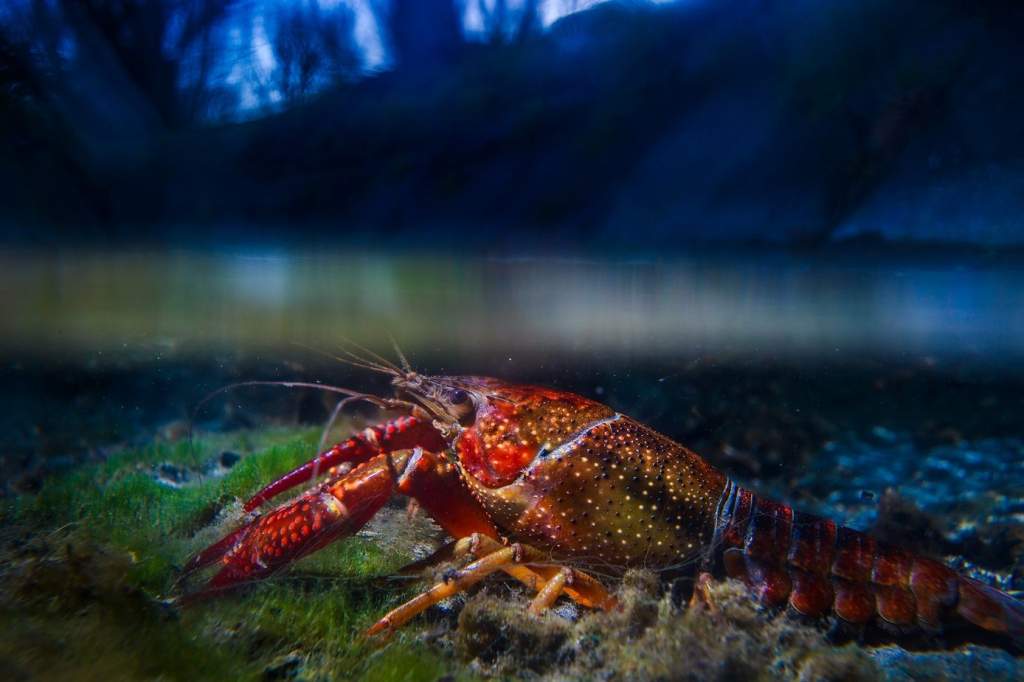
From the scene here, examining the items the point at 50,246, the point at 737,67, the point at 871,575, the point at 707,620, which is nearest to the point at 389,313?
the point at 50,246

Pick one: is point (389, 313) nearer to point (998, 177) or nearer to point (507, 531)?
point (507, 531)

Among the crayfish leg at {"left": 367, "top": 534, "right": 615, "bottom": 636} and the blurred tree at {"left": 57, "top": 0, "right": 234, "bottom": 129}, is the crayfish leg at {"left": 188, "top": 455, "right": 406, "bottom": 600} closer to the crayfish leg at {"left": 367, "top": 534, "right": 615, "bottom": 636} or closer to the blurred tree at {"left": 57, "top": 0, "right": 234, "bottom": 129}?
the crayfish leg at {"left": 367, "top": 534, "right": 615, "bottom": 636}

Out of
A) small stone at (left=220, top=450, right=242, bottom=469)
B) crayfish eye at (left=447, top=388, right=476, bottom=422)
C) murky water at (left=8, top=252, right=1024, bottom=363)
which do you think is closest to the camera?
crayfish eye at (left=447, top=388, right=476, bottom=422)

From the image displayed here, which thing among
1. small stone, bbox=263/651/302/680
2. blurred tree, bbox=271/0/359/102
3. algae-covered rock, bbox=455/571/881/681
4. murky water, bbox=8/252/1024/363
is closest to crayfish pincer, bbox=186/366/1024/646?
algae-covered rock, bbox=455/571/881/681

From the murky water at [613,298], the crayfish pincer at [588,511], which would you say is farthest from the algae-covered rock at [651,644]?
the murky water at [613,298]

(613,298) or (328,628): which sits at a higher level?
(613,298)

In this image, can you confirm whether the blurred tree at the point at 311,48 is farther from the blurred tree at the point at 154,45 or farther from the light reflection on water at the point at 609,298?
the light reflection on water at the point at 609,298

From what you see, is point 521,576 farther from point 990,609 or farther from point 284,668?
point 990,609

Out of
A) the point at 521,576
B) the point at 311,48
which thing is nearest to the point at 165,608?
the point at 521,576
